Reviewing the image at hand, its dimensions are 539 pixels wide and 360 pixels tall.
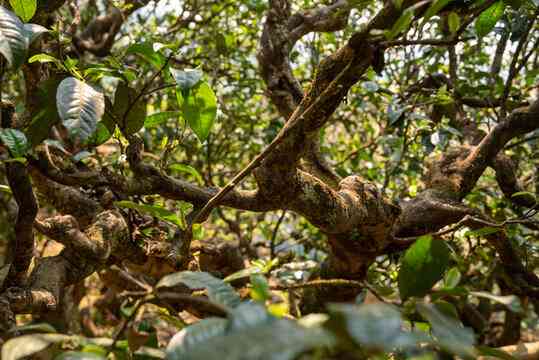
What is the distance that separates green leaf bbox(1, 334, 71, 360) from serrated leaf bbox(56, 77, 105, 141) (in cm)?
35

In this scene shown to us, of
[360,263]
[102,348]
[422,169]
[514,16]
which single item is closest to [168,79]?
[102,348]

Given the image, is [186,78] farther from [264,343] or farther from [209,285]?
[264,343]

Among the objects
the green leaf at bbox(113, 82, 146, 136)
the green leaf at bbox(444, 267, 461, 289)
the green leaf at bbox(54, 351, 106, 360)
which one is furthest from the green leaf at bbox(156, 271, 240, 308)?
the green leaf at bbox(113, 82, 146, 136)

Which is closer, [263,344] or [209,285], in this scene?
[263,344]

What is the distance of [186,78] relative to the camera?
113 centimetres

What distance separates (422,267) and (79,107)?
0.64 metres

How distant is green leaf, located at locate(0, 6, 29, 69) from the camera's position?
0.93m

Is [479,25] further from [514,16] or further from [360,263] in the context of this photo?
[360,263]

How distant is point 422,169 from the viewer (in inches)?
120

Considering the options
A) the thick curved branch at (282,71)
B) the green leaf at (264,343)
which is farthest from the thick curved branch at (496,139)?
the green leaf at (264,343)

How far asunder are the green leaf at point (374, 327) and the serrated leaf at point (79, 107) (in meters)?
0.59

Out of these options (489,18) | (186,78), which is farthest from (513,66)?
(186,78)

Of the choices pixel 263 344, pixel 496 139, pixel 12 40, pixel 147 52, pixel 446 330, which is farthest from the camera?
pixel 496 139

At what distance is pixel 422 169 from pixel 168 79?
78.0 inches
